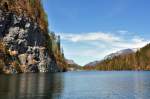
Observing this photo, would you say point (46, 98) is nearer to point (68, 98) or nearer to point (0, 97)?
point (68, 98)

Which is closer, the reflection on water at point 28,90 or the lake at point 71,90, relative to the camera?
the reflection on water at point 28,90

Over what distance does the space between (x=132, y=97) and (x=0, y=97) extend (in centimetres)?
2631

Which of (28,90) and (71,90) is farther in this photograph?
(71,90)

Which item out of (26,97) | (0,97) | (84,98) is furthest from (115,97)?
(0,97)

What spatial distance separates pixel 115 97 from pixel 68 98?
9.75 metres

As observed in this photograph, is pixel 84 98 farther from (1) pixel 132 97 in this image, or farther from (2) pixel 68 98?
(1) pixel 132 97

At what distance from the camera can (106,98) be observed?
66750 millimetres

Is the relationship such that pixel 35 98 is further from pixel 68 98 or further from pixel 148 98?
pixel 148 98

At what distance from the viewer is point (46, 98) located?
64.2 meters

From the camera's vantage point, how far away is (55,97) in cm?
6625

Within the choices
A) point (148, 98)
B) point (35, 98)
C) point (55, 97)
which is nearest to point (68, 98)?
point (55, 97)

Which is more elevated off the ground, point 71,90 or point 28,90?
point 28,90

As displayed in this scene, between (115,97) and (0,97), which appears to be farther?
(115,97)

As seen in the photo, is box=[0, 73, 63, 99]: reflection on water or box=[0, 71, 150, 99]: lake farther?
box=[0, 71, 150, 99]: lake
